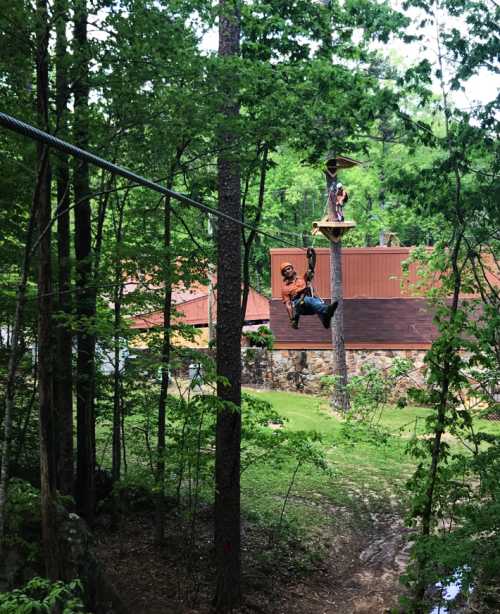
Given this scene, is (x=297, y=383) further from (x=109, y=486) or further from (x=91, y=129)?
(x=91, y=129)

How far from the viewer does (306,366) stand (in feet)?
62.6

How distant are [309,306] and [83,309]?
10.2 ft

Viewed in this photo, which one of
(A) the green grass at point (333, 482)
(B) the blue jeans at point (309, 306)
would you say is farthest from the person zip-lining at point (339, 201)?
(B) the blue jeans at point (309, 306)

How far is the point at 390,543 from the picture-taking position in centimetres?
927

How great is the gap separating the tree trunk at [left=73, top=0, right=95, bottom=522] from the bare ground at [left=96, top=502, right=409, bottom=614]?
76 centimetres

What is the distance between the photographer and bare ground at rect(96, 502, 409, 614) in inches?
277

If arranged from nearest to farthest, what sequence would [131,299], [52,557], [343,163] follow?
[52,557] → [131,299] → [343,163]

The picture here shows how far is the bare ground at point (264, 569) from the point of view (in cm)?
705

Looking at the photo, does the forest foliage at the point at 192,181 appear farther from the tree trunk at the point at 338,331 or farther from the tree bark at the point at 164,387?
the tree trunk at the point at 338,331

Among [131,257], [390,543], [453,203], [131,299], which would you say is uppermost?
[453,203]

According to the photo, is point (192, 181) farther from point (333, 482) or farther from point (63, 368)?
A: point (333, 482)

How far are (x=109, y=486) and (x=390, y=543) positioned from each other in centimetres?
424

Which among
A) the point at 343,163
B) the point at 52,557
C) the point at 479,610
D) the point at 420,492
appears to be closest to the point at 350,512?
the point at 479,610

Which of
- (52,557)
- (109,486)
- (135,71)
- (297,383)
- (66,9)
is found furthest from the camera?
(297,383)
